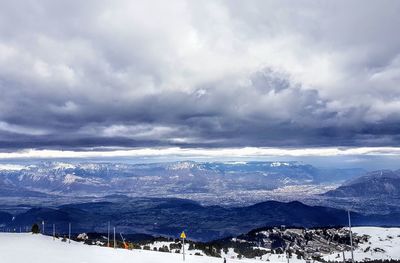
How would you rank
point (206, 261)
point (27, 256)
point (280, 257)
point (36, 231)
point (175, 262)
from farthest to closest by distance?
point (280, 257), point (36, 231), point (206, 261), point (175, 262), point (27, 256)

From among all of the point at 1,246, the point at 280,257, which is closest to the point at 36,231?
the point at 1,246

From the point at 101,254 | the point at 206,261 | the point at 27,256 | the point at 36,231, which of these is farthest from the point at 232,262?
the point at 36,231

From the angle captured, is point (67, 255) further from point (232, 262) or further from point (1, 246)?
point (232, 262)

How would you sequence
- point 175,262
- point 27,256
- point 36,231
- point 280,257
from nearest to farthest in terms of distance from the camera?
point 27,256, point 175,262, point 36,231, point 280,257

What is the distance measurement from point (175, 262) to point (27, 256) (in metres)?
18.7

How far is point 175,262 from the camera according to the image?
59.5m

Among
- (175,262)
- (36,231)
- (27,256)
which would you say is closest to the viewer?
(27,256)

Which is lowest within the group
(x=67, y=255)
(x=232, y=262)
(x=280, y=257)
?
(x=280, y=257)

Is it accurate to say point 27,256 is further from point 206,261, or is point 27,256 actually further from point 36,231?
point 36,231

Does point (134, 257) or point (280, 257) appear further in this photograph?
point (280, 257)

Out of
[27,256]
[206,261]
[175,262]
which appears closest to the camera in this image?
[27,256]

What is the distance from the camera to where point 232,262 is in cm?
6881

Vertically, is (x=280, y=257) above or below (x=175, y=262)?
below

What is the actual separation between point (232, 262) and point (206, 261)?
5.34 metres
